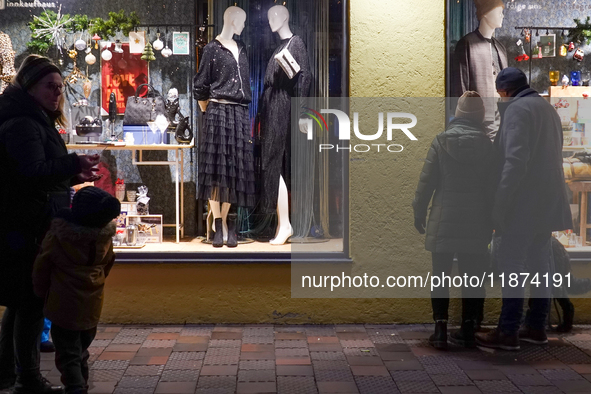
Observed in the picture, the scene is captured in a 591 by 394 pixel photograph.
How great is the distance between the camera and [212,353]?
4613mm

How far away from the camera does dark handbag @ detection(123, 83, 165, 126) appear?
18.9ft

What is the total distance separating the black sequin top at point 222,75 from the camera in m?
5.61

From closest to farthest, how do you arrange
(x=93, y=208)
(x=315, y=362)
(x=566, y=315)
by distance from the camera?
(x=93, y=208)
(x=315, y=362)
(x=566, y=315)

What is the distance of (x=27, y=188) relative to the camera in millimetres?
3586

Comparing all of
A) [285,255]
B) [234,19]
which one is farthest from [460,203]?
[234,19]

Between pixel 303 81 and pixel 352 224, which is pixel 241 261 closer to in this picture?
pixel 352 224

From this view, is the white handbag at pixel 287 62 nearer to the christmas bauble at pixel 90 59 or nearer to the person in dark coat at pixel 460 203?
the person in dark coat at pixel 460 203

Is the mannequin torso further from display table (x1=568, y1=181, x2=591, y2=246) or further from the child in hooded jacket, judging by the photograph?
display table (x1=568, y1=181, x2=591, y2=246)

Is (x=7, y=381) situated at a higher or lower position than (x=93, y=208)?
lower

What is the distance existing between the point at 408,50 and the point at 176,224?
2.42 meters

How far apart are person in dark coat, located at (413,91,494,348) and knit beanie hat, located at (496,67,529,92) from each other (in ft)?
0.68

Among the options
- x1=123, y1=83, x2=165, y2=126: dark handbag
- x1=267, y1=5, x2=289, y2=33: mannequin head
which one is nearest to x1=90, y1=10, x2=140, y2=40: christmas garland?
x1=123, y1=83, x2=165, y2=126: dark handbag

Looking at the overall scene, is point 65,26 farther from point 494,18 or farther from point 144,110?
point 494,18

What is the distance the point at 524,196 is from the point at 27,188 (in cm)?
321
